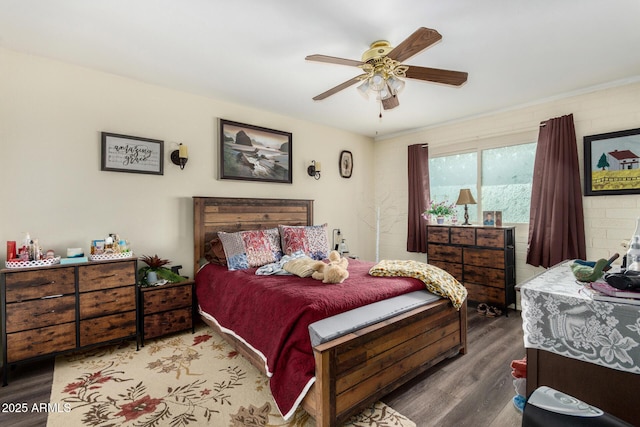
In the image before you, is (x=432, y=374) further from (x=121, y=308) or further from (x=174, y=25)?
(x=174, y=25)

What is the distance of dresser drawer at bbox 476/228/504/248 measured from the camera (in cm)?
362

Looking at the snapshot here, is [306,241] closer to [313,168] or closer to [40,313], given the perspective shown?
A: [313,168]

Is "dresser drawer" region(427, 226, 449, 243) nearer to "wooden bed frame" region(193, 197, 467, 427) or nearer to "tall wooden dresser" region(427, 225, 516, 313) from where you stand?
"tall wooden dresser" region(427, 225, 516, 313)

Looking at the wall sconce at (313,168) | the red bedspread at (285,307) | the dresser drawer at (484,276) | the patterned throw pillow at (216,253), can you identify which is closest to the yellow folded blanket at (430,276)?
the red bedspread at (285,307)

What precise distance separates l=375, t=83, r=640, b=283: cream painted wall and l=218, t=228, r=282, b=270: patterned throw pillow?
251cm

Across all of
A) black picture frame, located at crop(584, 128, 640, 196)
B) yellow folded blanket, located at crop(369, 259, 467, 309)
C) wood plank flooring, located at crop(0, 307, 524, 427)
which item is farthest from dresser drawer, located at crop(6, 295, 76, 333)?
black picture frame, located at crop(584, 128, 640, 196)

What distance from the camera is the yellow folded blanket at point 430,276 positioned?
2492mm

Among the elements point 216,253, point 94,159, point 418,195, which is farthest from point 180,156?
point 418,195

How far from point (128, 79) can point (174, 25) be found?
4.08 feet

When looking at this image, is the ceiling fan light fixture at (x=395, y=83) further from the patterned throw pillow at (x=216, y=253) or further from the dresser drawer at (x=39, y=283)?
the dresser drawer at (x=39, y=283)

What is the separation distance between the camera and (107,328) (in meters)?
2.59

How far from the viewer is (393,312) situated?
2102mm

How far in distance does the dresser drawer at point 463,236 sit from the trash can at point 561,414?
3171 millimetres

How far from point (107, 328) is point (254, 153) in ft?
7.83
